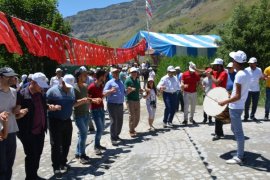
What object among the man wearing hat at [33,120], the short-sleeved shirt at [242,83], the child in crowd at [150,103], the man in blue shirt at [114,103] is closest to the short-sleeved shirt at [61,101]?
the man wearing hat at [33,120]

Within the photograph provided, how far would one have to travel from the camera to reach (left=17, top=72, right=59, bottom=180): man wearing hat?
6.76m

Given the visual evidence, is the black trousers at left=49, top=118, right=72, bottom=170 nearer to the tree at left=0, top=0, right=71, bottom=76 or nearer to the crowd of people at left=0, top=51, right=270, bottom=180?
the crowd of people at left=0, top=51, right=270, bottom=180

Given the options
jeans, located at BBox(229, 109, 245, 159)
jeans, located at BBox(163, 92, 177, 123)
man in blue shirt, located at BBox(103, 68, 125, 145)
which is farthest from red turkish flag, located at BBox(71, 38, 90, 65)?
jeans, located at BBox(229, 109, 245, 159)

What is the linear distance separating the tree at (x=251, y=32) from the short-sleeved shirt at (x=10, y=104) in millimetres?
22692

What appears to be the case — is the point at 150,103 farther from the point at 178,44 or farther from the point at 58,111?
the point at 178,44

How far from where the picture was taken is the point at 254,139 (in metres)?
9.76

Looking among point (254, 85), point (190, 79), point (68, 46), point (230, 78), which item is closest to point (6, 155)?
point (68, 46)

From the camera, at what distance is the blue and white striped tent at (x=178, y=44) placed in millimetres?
30562

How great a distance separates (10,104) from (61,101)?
1415 mm

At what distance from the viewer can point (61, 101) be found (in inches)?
289

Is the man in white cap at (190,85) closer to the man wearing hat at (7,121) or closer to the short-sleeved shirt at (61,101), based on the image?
the short-sleeved shirt at (61,101)

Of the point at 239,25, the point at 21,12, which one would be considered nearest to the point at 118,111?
the point at 21,12

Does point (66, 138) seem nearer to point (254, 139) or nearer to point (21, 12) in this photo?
point (254, 139)

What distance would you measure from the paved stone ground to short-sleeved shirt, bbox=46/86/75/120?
1.15m
